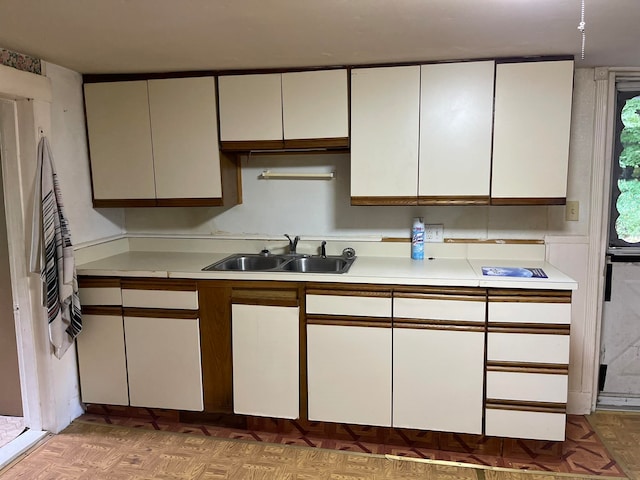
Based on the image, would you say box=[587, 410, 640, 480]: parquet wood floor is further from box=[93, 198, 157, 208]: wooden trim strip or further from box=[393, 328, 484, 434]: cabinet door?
box=[93, 198, 157, 208]: wooden trim strip

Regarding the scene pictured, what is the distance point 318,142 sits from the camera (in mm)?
2621

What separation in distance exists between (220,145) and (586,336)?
2536mm

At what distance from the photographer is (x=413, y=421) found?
95.0 inches

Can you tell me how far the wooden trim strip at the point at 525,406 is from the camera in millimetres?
2260

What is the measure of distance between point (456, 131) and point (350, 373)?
4.75 ft

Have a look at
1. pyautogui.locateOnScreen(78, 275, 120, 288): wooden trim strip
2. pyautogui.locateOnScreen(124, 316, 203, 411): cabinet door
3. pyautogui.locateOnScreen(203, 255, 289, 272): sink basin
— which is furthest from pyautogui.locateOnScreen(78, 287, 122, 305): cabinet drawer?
pyautogui.locateOnScreen(203, 255, 289, 272): sink basin

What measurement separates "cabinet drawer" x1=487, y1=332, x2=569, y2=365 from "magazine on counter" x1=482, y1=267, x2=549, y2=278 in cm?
30

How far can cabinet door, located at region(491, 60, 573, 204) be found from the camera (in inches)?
93.1

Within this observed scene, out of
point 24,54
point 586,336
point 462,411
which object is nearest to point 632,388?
point 586,336

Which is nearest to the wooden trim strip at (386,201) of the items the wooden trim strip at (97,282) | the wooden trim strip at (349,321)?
the wooden trim strip at (349,321)

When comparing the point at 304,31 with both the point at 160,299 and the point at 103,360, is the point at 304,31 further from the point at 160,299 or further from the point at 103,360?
the point at 103,360

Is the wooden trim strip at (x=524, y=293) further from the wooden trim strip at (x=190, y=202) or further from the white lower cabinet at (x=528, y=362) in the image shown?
the wooden trim strip at (x=190, y=202)

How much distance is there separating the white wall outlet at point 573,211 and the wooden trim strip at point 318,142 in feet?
4.57

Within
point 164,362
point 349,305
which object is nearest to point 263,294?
point 349,305
